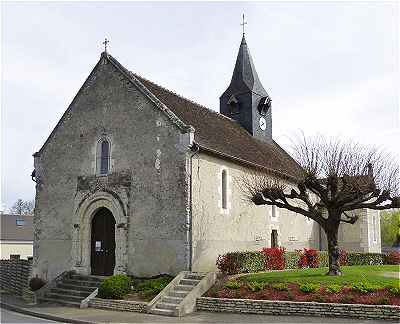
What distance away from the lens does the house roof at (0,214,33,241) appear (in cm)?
5069

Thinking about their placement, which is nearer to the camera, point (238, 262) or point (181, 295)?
point (181, 295)

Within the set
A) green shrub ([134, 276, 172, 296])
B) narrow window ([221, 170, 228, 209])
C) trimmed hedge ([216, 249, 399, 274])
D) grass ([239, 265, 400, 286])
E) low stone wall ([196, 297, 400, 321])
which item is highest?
narrow window ([221, 170, 228, 209])

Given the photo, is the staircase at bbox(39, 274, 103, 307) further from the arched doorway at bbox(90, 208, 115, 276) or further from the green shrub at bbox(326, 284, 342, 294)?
the green shrub at bbox(326, 284, 342, 294)

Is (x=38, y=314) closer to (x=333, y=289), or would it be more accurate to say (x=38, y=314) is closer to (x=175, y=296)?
(x=175, y=296)

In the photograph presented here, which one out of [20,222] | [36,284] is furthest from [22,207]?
[36,284]

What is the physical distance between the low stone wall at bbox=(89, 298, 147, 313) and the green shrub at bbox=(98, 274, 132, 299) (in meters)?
0.25

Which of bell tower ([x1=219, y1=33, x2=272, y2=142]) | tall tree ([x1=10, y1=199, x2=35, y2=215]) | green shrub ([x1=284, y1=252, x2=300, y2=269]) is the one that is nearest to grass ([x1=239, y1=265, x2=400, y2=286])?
green shrub ([x1=284, y1=252, x2=300, y2=269])

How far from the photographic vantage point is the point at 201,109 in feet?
83.9

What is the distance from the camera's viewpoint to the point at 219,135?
22688 mm

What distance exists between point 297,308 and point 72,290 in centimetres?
954

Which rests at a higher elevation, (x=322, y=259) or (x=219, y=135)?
(x=219, y=135)

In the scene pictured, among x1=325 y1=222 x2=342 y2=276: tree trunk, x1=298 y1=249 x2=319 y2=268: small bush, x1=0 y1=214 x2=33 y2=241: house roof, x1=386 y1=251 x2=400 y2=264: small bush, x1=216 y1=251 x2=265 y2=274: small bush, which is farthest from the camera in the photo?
x1=0 y1=214 x2=33 y2=241: house roof

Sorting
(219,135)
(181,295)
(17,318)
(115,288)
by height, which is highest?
(219,135)

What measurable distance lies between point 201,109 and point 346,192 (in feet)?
35.0
